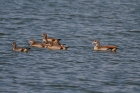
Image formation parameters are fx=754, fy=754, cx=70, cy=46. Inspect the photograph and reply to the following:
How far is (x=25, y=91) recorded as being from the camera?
72.4ft

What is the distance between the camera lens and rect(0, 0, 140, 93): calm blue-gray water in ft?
76.2

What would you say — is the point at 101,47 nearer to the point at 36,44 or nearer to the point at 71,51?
the point at 71,51

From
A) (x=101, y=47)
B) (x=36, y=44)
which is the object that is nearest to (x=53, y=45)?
(x=36, y=44)

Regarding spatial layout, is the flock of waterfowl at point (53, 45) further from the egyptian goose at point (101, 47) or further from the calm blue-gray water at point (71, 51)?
the calm blue-gray water at point (71, 51)

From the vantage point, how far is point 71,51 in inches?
Result: 1122

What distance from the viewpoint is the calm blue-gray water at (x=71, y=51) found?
2322 centimetres

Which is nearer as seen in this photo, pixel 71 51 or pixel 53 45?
pixel 71 51

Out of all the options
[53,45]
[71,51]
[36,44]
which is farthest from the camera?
[36,44]

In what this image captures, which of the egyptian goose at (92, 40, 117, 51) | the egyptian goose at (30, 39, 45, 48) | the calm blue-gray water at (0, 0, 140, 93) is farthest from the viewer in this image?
the egyptian goose at (30, 39, 45, 48)

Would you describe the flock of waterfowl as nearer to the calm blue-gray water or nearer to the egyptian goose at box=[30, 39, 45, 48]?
the egyptian goose at box=[30, 39, 45, 48]

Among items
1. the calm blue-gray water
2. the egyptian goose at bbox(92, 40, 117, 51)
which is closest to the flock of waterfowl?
the egyptian goose at bbox(92, 40, 117, 51)

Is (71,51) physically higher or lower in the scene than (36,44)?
lower

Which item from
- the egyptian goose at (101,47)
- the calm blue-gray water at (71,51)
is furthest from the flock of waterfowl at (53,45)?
the calm blue-gray water at (71,51)

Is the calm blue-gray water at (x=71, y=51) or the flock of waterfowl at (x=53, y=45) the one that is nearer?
the calm blue-gray water at (x=71, y=51)
